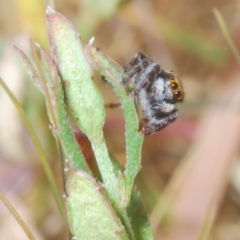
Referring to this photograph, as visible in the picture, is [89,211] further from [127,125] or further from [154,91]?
[154,91]

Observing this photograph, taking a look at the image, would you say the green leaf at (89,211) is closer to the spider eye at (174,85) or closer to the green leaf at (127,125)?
the green leaf at (127,125)

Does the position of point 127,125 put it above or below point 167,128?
above

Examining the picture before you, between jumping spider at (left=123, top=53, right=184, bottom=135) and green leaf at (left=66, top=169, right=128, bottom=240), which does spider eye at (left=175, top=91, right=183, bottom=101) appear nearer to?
jumping spider at (left=123, top=53, right=184, bottom=135)

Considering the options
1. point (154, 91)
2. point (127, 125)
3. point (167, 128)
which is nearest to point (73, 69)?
point (127, 125)

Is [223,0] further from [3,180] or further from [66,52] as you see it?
[66,52]

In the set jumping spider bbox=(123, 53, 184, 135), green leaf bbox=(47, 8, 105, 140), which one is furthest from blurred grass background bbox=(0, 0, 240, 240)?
green leaf bbox=(47, 8, 105, 140)

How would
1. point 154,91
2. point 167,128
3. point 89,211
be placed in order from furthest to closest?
point 167,128 → point 154,91 → point 89,211

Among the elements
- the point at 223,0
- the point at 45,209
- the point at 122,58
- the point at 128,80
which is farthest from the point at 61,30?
the point at 223,0
